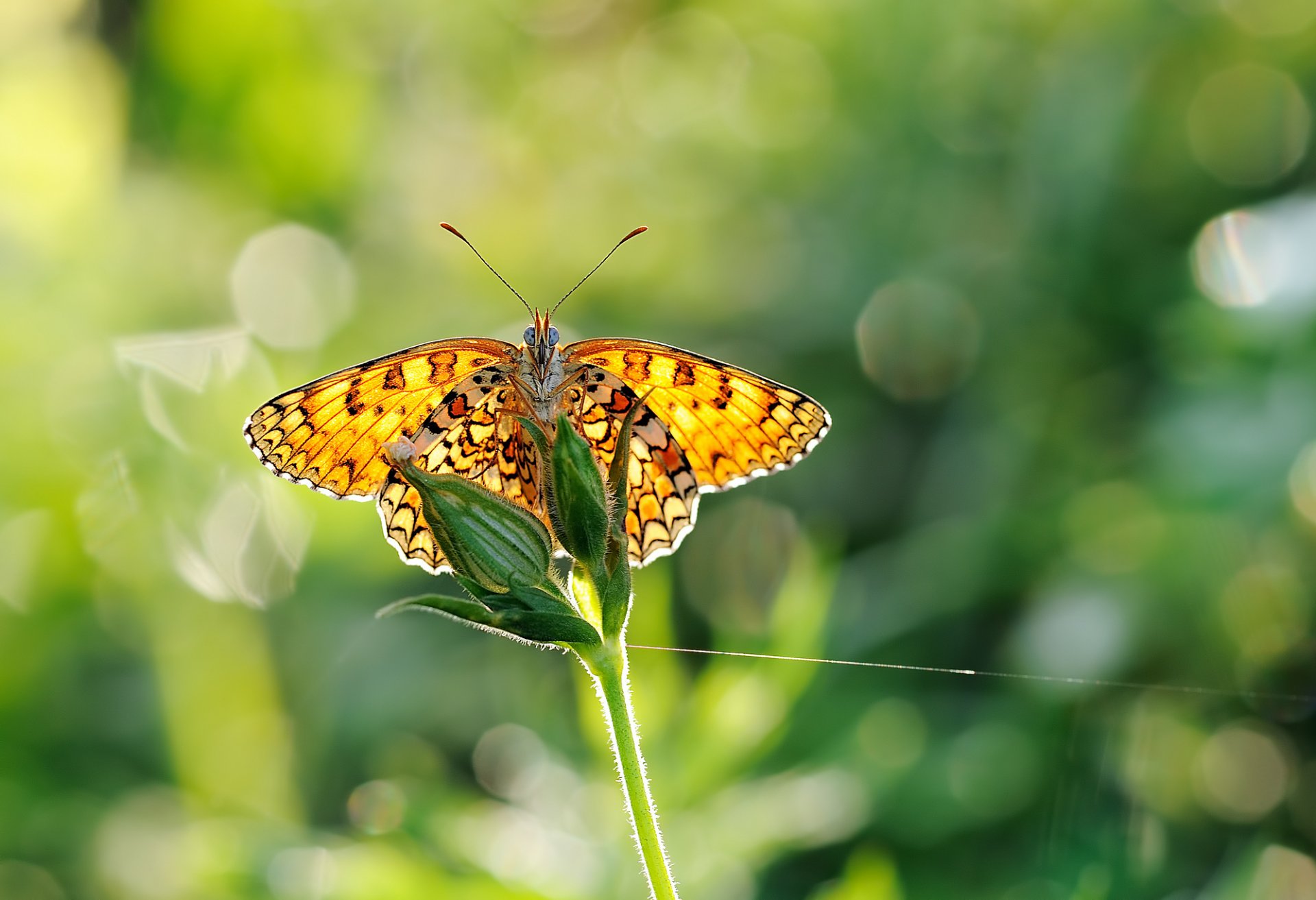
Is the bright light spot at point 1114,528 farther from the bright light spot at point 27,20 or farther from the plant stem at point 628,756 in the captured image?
the bright light spot at point 27,20

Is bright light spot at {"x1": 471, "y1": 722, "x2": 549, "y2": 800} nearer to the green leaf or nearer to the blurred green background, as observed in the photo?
the blurred green background

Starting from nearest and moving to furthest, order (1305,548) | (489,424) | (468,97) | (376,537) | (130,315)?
(489,424), (1305,548), (376,537), (130,315), (468,97)

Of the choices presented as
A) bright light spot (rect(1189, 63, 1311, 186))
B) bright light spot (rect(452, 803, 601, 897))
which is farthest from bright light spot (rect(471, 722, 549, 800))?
bright light spot (rect(1189, 63, 1311, 186))

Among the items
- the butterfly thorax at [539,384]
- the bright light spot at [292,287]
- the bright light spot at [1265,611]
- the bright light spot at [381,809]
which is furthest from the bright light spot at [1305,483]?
the bright light spot at [292,287]

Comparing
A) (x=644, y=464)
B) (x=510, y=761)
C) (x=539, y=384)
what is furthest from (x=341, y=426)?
(x=510, y=761)

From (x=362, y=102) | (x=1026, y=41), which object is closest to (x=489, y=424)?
(x=362, y=102)

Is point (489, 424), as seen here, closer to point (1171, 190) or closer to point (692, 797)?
point (692, 797)
